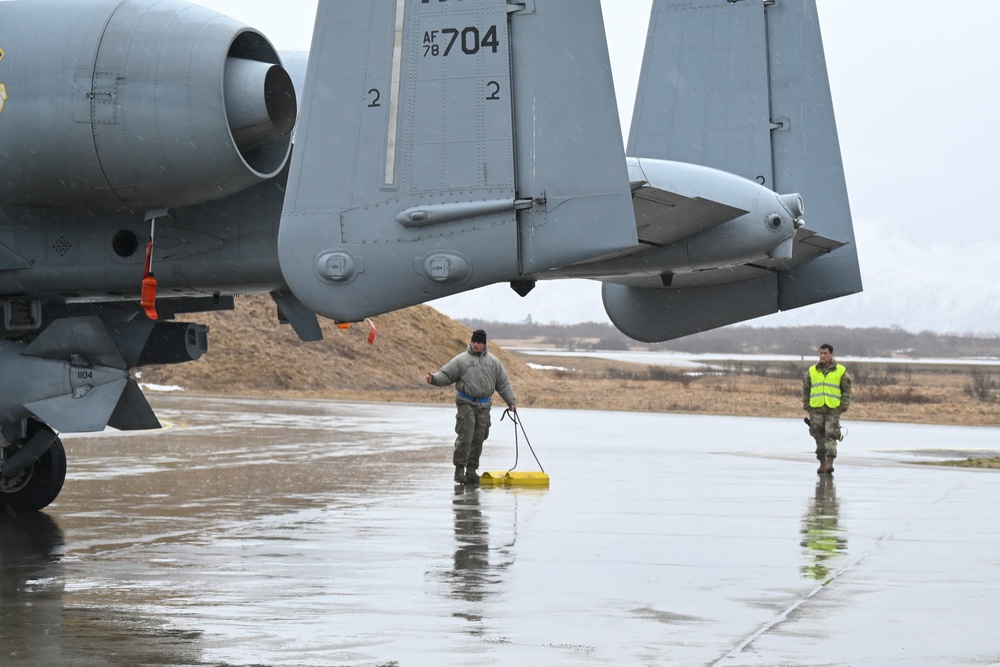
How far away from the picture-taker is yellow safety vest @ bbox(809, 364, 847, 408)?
54.2 ft

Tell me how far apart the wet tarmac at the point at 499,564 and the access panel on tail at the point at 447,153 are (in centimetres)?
204

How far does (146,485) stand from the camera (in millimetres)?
14547

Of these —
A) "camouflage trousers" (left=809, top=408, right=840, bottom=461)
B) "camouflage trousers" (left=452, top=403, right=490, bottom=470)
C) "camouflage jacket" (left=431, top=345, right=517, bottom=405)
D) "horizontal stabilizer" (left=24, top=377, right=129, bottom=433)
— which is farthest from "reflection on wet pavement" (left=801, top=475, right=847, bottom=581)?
"horizontal stabilizer" (left=24, top=377, right=129, bottom=433)

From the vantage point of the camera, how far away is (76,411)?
10492 millimetres

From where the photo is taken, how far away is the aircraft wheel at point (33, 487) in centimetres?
1221

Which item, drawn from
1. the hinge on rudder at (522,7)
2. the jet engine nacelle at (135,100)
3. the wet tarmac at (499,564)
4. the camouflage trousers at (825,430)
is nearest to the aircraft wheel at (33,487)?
the wet tarmac at (499,564)

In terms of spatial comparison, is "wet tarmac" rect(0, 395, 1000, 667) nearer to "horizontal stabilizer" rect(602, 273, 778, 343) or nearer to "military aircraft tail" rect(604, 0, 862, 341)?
"horizontal stabilizer" rect(602, 273, 778, 343)

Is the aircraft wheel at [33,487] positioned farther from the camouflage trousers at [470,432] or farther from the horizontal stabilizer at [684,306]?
the horizontal stabilizer at [684,306]

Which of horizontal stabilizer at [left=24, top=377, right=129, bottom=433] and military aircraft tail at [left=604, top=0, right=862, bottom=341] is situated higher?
military aircraft tail at [left=604, top=0, right=862, bottom=341]

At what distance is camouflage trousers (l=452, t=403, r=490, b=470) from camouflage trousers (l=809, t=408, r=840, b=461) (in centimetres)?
440

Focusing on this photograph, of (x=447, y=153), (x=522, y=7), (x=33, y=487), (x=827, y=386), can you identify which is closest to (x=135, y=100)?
(x=447, y=153)

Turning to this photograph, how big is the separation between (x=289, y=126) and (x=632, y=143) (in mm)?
4014

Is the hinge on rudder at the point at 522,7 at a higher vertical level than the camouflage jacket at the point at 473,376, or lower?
higher

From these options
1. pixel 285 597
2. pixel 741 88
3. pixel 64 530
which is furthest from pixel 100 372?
pixel 741 88
